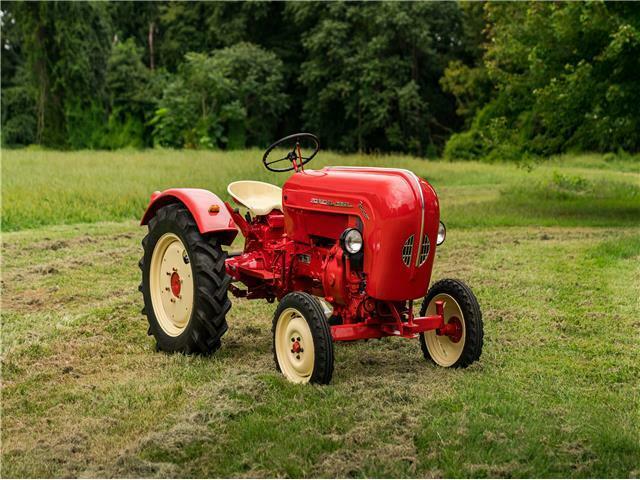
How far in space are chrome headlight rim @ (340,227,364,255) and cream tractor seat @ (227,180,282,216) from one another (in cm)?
A: 117

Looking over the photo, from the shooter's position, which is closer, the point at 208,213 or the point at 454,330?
the point at 454,330

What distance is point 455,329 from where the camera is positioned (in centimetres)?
522

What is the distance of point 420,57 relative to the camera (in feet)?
127

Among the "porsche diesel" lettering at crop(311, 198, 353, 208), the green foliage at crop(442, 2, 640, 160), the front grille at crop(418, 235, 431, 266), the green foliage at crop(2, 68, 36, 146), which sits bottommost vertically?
the green foliage at crop(2, 68, 36, 146)

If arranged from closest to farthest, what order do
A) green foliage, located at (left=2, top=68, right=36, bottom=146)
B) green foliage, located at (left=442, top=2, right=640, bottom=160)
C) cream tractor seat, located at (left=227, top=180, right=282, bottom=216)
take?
cream tractor seat, located at (left=227, top=180, right=282, bottom=216) < green foliage, located at (left=442, top=2, right=640, bottom=160) < green foliage, located at (left=2, top=68, right=36, bottom=146)

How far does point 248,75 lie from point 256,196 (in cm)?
3087

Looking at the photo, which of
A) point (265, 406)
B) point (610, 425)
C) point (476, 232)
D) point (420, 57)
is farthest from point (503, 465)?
point (420, 57)

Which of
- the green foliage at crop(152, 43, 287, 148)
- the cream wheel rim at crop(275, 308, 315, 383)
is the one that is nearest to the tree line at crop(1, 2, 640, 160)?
the green foliage at crop(152, 43, 287, 148)

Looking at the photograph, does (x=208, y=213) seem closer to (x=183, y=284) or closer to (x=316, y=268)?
(x=183, y=284)

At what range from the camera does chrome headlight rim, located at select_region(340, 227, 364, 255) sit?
189 inches

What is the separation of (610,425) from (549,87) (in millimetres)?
Result: 10432

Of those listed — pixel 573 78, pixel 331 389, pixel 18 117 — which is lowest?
pixel 18 117

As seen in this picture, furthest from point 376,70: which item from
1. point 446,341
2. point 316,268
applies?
point 446,341

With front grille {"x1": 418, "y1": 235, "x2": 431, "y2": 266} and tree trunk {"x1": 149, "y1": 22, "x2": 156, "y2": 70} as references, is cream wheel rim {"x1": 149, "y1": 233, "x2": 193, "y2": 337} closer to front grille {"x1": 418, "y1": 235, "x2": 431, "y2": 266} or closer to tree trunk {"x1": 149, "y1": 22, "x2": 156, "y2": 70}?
front grille {"x1": 418, "y1": 235, "x2": 431, "y2": 266}
